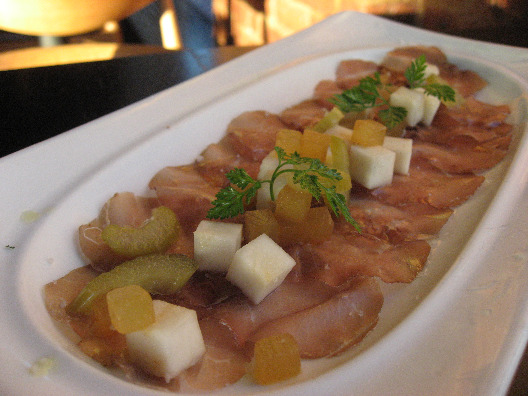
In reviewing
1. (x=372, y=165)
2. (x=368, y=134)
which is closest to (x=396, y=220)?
(x=372, y=165)

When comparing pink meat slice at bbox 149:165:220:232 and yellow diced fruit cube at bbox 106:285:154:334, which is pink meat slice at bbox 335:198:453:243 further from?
yellow diced fruit cube at bbox 106:285:154:334

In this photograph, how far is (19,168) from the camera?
1179 mm

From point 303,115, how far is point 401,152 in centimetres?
39

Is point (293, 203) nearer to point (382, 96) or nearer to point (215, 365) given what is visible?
point (215, 365)

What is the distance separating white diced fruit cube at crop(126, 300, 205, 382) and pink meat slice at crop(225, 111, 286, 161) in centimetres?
72

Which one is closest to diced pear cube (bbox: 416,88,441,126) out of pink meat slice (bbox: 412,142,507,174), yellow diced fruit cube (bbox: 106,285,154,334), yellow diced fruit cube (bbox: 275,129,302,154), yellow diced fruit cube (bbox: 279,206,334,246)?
pink meat slice (bbox: 412,142,507,174)

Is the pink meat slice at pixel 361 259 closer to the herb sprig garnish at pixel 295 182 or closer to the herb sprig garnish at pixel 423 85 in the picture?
the herb sprig garnish at pixel 295 182

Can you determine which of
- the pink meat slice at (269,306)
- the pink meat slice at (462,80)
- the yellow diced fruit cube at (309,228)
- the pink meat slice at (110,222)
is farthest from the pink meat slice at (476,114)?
the pink meat slice at (110,222)

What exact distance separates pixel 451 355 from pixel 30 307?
0.77m

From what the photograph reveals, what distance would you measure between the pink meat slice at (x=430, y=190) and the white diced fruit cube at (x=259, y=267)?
18.5 inches

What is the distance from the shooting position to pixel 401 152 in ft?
4.65

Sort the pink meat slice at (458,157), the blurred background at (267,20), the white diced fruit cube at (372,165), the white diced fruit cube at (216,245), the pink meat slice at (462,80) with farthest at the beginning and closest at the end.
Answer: the blurred background at (267,20), the pink meat slice at (462,80), the pink meat slice at (458,157), the white diced fruit cube at (372,165), the white diced fruit cube at (216,245)

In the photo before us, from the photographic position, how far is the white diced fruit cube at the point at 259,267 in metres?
0.98

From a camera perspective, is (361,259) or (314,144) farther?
(314,144)
